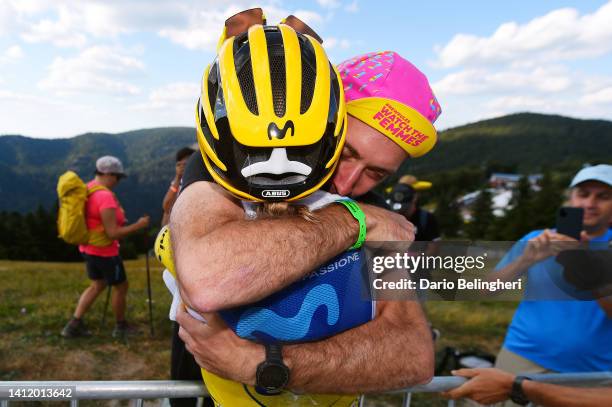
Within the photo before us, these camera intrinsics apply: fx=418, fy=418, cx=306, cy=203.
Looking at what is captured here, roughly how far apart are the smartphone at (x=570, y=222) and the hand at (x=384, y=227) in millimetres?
1982

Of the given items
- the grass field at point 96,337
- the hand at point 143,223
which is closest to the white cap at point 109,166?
the hand at point 143,223

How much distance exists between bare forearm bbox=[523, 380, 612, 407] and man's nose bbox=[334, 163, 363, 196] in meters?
2.12

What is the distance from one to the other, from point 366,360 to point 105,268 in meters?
7.25

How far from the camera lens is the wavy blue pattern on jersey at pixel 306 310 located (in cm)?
162

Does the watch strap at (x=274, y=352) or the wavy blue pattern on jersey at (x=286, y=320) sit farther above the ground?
the wavy blue pattern on jersey at (x=286, y=320)

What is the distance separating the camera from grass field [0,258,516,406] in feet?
22.1

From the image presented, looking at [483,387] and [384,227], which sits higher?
[384,227]

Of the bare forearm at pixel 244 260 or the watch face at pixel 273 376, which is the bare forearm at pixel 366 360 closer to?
the watch face at pixel 273 376

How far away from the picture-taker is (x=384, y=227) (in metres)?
1.97

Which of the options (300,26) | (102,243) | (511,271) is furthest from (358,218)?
(102,243)

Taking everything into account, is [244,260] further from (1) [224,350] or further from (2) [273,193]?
(1) [224,350]

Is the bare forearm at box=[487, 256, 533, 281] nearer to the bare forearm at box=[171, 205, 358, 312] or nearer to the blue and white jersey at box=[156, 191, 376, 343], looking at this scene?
the blue and white jersey at box=[156, 191, 376, 343]

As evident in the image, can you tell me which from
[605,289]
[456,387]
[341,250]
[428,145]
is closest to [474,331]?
[605,289]

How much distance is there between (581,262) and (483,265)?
1084 mm
